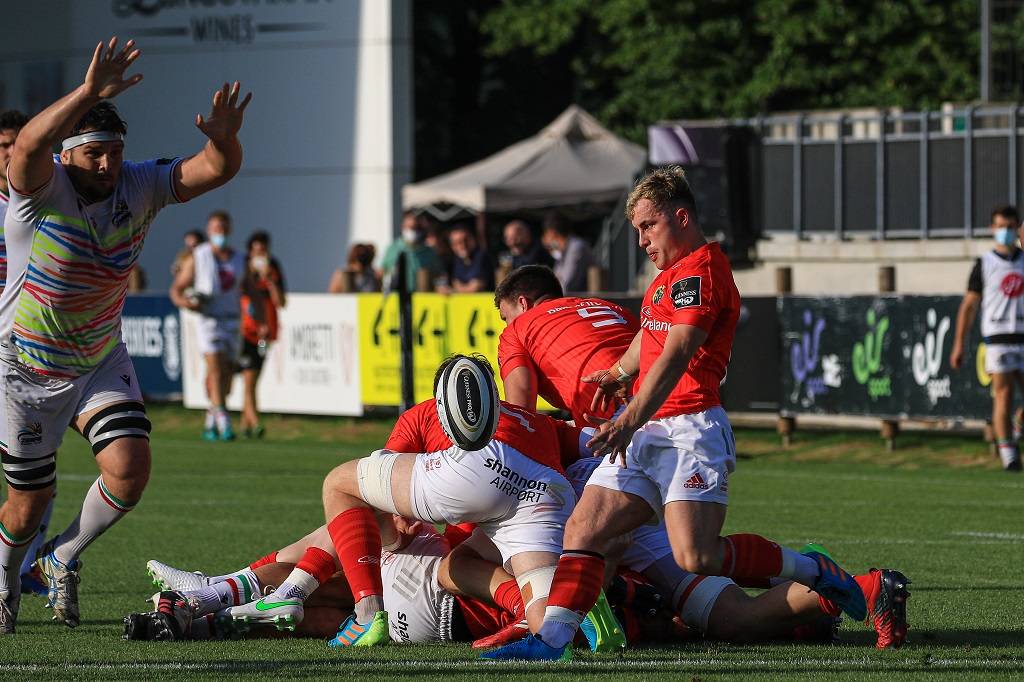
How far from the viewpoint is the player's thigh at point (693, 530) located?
7309 millimetres

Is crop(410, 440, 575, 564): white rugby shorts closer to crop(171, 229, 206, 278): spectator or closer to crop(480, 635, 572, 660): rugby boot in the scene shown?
crop(480, 635, 572, 660): rugby boot

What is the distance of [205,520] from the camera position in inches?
511

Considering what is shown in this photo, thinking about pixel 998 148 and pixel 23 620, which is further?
pixel 998 148

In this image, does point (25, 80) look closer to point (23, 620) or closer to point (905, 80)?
point (905, 80)

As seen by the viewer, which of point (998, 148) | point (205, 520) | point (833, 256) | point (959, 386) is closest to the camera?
point (205, 520)

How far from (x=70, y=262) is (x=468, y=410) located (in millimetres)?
1874

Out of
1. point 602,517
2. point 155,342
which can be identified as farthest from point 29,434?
point 155,342

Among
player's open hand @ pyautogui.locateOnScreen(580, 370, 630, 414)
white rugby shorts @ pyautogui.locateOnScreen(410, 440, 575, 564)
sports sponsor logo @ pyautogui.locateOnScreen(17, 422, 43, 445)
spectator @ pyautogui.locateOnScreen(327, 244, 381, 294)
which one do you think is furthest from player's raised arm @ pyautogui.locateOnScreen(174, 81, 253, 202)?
spectator @ pyautogui.locateOnScreen(327, 244, 381, 294)

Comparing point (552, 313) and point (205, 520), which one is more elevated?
point (552, 313)

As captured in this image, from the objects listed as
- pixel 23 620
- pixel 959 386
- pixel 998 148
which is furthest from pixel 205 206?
pixel 23 620

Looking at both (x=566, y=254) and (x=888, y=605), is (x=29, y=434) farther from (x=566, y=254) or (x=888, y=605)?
(x=566, y=254)

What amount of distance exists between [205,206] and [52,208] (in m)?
25.9

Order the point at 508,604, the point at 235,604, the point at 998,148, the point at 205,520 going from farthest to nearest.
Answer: the point at 998,148 < the point at 205,520 < the point at 235,604 < the point at 508,604

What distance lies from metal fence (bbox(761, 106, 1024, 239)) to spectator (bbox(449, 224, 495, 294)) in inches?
210
